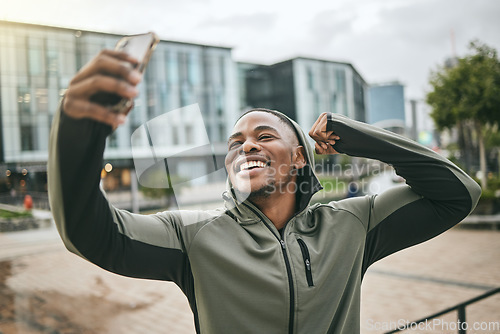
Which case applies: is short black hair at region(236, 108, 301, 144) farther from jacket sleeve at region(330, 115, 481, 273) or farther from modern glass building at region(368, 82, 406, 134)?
modern glass building at region(368, 82, 406, 134)

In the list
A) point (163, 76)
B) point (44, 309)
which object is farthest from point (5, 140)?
point (163, 76)

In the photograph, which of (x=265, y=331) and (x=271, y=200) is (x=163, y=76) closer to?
(x=271, y=200)

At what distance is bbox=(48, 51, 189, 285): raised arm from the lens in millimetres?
758

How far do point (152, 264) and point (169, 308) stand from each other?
490 cm

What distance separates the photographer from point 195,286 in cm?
136

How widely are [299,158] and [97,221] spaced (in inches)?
34.3

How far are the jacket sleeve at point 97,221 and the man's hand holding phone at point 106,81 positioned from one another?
0.05m

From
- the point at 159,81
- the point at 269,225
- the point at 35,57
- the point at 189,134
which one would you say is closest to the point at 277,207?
the point at 269,225

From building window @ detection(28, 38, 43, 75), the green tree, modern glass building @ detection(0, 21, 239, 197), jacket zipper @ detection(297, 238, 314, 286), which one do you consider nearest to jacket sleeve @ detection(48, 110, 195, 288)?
modern glass building @ detection(0, 21, 239, 197)

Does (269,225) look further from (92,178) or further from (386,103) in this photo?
(386,103)

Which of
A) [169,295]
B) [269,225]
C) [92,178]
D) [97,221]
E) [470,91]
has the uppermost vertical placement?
[470,91]

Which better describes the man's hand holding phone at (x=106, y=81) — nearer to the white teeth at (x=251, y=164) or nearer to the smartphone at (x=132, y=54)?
the smartphone at (x=132, y=54)

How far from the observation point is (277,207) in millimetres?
1577

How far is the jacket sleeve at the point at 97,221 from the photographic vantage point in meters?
0.85
